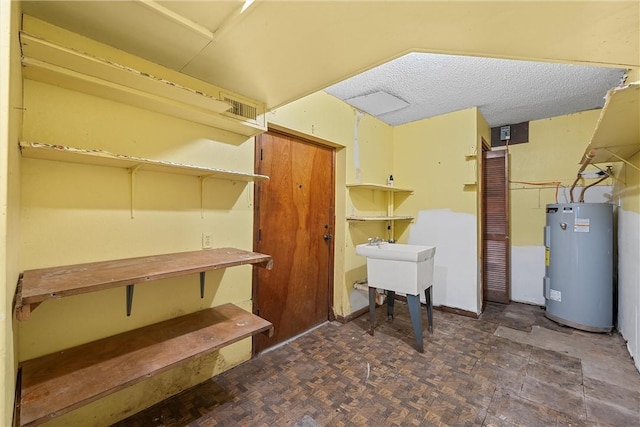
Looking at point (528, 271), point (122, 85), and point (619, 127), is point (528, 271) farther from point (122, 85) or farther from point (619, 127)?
point (122, 85)

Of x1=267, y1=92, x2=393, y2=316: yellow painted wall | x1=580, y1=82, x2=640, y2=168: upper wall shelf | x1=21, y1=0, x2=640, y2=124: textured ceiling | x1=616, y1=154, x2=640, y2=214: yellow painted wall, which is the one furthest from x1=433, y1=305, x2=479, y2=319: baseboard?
x1=21, y1=0, x2=640, y2=124: textured ceiling

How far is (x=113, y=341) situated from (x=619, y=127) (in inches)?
127

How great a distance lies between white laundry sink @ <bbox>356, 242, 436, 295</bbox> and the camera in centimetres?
235

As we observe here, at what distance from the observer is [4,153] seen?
70 centimetres

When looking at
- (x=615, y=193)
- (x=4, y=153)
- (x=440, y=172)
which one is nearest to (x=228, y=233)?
Answer: (x=4, y=153)

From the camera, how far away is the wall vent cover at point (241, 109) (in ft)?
5.55

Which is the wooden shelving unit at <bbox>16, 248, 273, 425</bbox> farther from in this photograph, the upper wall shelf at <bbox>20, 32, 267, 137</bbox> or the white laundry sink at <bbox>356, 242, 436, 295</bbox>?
the white laundry sink at <bbox>356, 242, 436, 295</bbox>

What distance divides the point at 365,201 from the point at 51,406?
9.46 feet

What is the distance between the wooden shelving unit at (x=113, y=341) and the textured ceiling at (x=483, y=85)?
191 centimetres

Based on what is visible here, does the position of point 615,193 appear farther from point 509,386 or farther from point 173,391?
point 173,391

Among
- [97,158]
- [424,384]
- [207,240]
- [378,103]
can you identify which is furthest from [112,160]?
[378,103]

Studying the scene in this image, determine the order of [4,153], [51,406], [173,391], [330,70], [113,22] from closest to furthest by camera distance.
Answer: [4,153]
[51,406]
[113,22]
[330,70]
[173,391]

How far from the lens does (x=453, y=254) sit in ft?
10.6

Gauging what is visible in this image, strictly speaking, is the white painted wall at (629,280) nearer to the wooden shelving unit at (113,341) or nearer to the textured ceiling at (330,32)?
the textured ceiling at (330,32)
